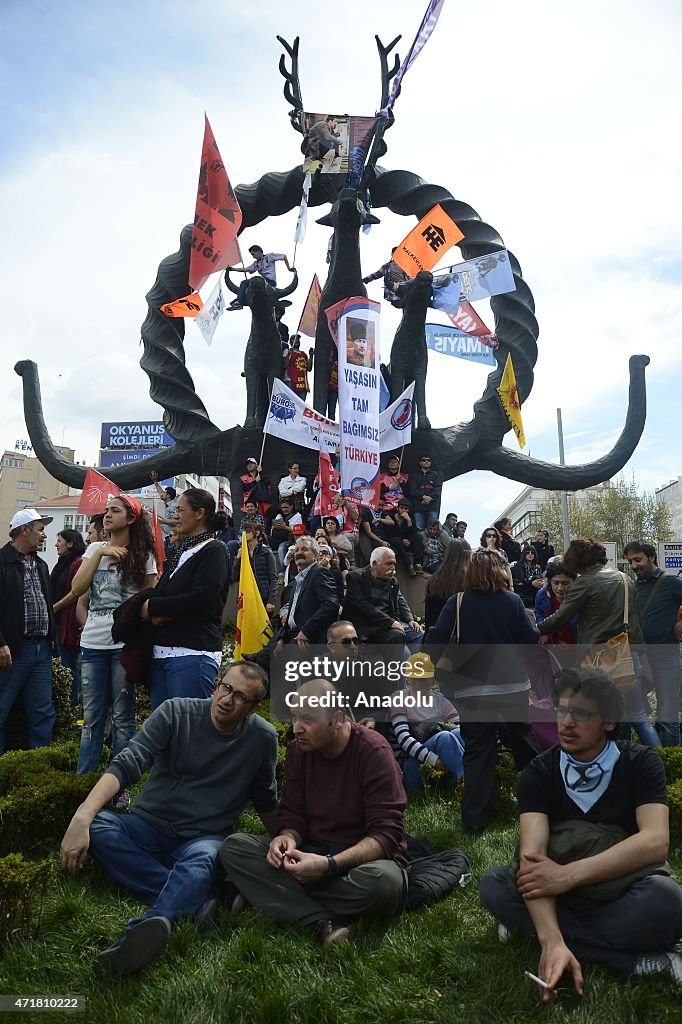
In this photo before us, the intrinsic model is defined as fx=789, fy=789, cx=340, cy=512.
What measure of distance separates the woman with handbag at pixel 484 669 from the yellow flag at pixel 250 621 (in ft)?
8.84

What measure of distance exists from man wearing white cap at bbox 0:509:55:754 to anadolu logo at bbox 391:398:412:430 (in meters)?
8.13

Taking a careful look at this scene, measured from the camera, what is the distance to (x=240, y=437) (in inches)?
533

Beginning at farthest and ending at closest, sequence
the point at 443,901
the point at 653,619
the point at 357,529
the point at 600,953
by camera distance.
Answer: the point at 357,529 → the point at 653,619 → the point at 443,901 → the point at 600,953

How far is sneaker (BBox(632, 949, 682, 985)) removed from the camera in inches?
106

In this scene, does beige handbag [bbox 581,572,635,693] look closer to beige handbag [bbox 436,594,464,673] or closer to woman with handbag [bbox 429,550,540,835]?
woman with handbag [bbox 429,550,540,835]

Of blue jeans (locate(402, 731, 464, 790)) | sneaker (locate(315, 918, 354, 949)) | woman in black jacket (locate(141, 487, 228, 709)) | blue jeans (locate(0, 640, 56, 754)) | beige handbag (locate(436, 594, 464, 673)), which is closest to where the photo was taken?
sneaker (locate(315, 918, 354, 949))

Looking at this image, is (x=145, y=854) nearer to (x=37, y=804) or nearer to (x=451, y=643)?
(x=37, y=804)

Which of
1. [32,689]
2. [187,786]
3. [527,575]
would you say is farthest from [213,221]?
[187,786]

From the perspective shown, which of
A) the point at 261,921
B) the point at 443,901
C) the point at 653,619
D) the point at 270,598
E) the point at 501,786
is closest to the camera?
the point at 261,921

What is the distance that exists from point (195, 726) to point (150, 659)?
2.81 ft

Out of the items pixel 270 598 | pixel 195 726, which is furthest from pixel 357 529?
pixel 195 726

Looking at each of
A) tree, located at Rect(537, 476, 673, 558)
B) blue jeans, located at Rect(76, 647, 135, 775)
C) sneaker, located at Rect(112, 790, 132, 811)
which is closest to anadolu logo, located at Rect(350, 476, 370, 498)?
blue jeans, located at Rect(76, 647, 135, 775)

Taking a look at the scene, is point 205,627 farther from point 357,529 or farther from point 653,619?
point 357,529

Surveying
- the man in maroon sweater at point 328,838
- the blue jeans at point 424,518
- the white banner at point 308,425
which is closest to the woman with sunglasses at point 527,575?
the blue jeans at point 424,518
